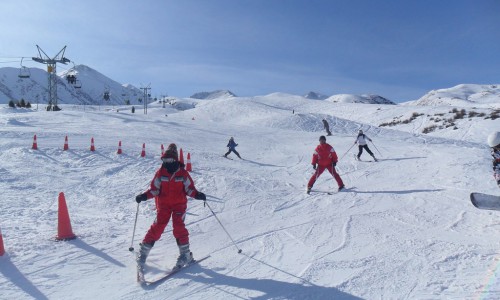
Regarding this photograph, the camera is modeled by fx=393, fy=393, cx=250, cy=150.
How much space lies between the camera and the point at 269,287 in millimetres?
5008

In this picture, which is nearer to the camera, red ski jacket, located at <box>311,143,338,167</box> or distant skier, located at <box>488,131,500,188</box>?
distant skier, located at <box>488,131,500,188</box>

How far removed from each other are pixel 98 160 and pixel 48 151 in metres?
2.45

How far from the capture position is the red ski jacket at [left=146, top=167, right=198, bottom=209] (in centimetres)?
551

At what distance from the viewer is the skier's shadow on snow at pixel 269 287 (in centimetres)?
473

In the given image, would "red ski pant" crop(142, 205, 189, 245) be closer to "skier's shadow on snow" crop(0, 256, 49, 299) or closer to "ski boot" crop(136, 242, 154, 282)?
"ski boot" crop(136, 242, 154, 282)

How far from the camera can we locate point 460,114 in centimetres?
5284

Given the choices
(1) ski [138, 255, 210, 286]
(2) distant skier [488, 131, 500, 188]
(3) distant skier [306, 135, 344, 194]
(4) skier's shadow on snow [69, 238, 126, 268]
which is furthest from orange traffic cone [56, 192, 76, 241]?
(2) distant skier [488, 131, 500, 188]

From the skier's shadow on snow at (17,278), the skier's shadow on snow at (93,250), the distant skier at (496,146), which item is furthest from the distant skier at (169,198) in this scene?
the distant skier at (496,146)

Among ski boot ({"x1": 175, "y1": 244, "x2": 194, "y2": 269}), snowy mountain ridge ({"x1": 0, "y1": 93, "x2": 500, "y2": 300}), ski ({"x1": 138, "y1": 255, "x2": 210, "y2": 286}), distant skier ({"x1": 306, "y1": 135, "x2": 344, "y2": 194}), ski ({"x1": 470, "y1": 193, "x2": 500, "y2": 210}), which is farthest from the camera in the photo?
distant skier ({"x1": 306, "y1": 135, "x2": 344, "y2": 194})

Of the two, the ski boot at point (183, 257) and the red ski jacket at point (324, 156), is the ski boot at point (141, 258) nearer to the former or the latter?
the ski boot at point (183, 257)

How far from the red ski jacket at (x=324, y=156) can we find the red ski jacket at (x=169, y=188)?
6075 mm

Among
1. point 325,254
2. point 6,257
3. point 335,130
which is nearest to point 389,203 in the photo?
point 325,254

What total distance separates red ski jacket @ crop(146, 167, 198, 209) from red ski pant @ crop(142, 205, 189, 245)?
0.08 m

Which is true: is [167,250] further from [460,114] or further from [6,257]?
[460,114]
